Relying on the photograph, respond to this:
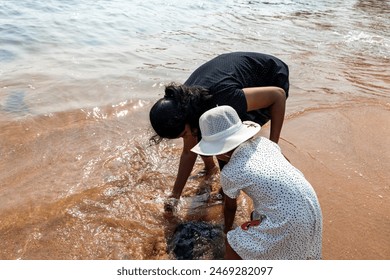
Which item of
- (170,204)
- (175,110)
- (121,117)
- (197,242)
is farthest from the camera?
(121,117)

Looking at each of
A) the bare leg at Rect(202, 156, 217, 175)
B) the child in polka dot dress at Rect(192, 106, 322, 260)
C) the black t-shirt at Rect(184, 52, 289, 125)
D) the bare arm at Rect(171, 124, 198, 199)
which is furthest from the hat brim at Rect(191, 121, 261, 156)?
the bare leg at Rect(202, 156, 217, 175)

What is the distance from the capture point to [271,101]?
7.72ft

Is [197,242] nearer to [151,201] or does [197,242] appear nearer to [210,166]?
[151,201]

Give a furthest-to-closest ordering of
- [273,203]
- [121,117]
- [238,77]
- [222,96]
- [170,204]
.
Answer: [121,117], [170,204], [238,77], [222,96], [273,203]

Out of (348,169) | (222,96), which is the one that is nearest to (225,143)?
(222,96)

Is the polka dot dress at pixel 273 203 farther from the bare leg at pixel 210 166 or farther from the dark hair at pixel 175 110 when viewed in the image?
the bare leg at pixel 210 166

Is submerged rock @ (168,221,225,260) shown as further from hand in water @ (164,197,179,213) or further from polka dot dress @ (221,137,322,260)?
polka dot dress @ (221,137,322,260)

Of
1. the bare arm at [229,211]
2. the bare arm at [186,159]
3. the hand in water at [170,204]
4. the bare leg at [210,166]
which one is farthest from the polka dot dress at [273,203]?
the bare leg at [210,166]

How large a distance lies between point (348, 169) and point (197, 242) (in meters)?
1.60

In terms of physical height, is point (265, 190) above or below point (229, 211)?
above

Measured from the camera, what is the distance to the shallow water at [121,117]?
259cm

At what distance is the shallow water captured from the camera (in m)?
2.59

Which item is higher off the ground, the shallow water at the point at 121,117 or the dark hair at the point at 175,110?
the dark hair at the point at 175,110

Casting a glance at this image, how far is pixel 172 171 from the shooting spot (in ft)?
10.7
